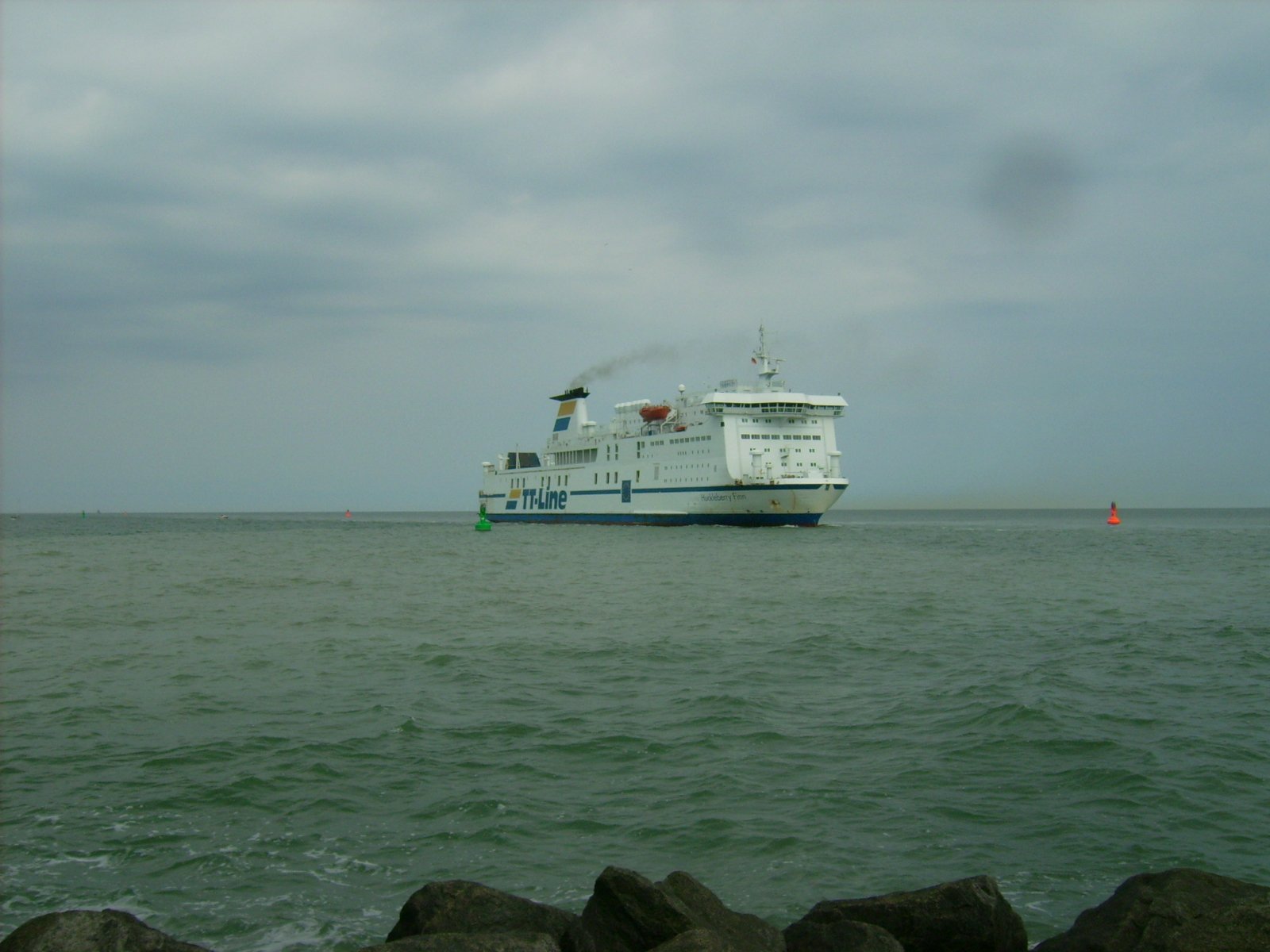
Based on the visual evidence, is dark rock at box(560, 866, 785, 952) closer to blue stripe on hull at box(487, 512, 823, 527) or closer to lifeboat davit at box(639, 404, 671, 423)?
blue stripe on hull at box(487, 512, 823, 527)

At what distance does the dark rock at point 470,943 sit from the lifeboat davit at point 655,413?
57780 mm

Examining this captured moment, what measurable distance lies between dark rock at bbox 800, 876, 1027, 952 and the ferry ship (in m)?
47.3

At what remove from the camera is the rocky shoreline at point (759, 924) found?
172 inches

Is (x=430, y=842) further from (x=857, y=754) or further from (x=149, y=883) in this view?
(x=857, y=754)

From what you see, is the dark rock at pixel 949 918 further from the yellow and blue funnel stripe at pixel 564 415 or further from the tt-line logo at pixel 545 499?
the yellow and blue funnel stripe at pixel 564 415

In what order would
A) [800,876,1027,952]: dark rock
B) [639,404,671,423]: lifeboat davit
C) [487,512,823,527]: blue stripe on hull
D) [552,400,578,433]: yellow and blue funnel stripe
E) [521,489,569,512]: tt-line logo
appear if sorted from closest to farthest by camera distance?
[800,876,1027,952]: dark rock, [487,512,823,527]: blue stripe on hull, [639,404,671,423]: lifeboat davit, [521,489,569,512]: tt-line logo, [552,400,578,433]: yellow and blue funnel stripe

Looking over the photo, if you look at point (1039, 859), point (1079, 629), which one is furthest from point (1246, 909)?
point (1079, 629)

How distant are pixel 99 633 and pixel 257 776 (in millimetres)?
10466

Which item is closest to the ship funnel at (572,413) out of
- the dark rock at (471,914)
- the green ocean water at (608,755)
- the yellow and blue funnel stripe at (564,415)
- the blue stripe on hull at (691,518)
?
the yellow and blue funnel stripe at (564,415)

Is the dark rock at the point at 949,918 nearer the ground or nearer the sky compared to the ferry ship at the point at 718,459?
nearer the ground

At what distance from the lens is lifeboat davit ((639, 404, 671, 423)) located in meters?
62.1

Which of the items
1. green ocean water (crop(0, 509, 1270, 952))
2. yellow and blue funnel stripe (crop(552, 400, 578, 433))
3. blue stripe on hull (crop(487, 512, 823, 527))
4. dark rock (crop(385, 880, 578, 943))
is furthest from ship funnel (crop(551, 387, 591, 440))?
dark rock (crop(385, 880, 578, 943))

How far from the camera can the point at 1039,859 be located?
21.5 feet

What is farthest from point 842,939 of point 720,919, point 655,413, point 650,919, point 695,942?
point 655,413
